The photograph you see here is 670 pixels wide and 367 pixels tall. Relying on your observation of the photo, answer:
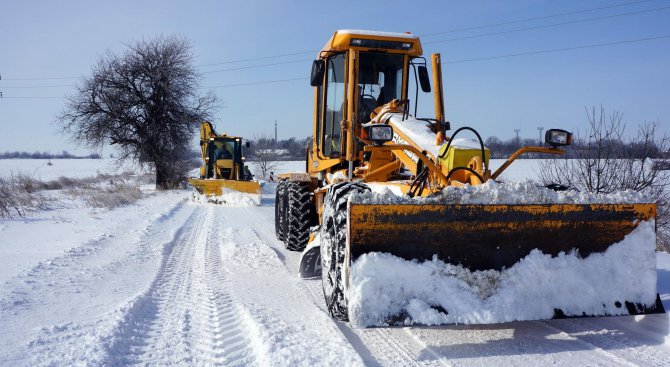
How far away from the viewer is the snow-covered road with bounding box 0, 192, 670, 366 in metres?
3.29

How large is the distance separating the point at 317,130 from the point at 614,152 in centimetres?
615

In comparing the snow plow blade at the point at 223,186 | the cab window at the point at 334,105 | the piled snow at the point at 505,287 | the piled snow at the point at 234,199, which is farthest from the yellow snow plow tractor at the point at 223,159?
the piled snow at the point at 505,287

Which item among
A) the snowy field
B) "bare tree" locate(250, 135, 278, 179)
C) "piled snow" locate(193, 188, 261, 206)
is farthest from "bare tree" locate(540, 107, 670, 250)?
"bare tree" locate(250, 135, 278, 179)

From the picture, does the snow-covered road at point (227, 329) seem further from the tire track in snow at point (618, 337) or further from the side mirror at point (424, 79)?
the side mirror at point (424, 79)

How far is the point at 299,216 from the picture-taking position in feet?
24.1

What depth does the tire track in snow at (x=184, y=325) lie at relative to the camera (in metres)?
3.31

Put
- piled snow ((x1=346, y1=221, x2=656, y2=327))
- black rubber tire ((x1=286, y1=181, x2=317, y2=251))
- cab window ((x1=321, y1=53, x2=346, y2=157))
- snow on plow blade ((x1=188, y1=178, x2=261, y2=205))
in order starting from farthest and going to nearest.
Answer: snow on plow blade ((x1=188, y1=178, x2=261, y2=205)), black rubber tire ((x1=286, y1=181, x2=317, y2=251)), cab window ((x1=321, y1=53, x2=346, y2=157)), piled snow ((x1=346, y1=221, x2=656, y2=327))

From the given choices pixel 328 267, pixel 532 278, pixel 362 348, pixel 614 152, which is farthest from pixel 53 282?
pixel 614 152

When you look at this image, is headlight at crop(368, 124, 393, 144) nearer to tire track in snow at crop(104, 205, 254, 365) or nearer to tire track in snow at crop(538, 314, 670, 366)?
tire track in snow at crop(104, 205, 254, 365)

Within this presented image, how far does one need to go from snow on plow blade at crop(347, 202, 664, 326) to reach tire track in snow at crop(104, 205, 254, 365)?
100 cm

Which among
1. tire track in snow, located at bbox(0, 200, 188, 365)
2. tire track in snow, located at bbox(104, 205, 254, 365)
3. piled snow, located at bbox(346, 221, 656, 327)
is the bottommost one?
tire track in snow, located at bbox(104, 205, 254, 365)

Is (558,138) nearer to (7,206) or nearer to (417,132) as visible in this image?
(417,132)

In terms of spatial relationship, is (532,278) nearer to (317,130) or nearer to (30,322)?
(30,322)

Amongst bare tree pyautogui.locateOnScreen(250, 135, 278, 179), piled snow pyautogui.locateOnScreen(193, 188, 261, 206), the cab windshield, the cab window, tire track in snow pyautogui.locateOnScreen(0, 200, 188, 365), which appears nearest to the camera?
tire track in snow pyautogui.locateOnScreen(0, 200, 188, 365)
